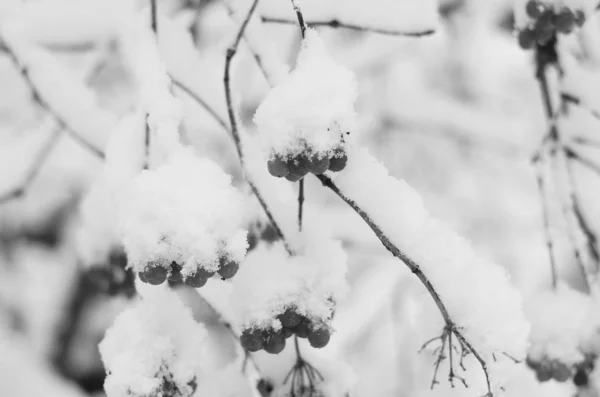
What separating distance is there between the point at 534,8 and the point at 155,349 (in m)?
1.41

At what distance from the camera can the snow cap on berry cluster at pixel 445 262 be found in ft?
3.73

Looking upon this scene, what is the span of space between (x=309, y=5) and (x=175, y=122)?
0.78 meters

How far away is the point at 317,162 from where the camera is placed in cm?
99

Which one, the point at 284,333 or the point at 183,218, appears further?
the point at 284,333

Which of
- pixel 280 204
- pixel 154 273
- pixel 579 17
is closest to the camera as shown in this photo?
pixel 154 273

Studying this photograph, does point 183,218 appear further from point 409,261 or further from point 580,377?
point 580,377

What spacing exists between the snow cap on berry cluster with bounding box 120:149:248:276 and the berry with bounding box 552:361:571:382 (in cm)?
105

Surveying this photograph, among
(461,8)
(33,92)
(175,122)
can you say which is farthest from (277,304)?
(461,8)

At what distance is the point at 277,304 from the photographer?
3.86 feet

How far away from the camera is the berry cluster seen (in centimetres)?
99

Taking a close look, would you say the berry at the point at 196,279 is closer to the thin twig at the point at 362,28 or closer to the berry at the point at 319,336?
the berry at the point at 319,336

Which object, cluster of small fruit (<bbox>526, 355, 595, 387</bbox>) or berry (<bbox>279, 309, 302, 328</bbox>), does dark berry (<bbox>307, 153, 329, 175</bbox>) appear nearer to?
berry (<bbox>279, 309, 302, 328</bbox>)

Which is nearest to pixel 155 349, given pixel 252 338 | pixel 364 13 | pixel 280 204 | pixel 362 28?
pixel 252 338

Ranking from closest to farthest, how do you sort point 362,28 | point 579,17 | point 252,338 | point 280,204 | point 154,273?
point 154,273 < point 252,338 < point 280,204 < point 362,28 < point 579,17
